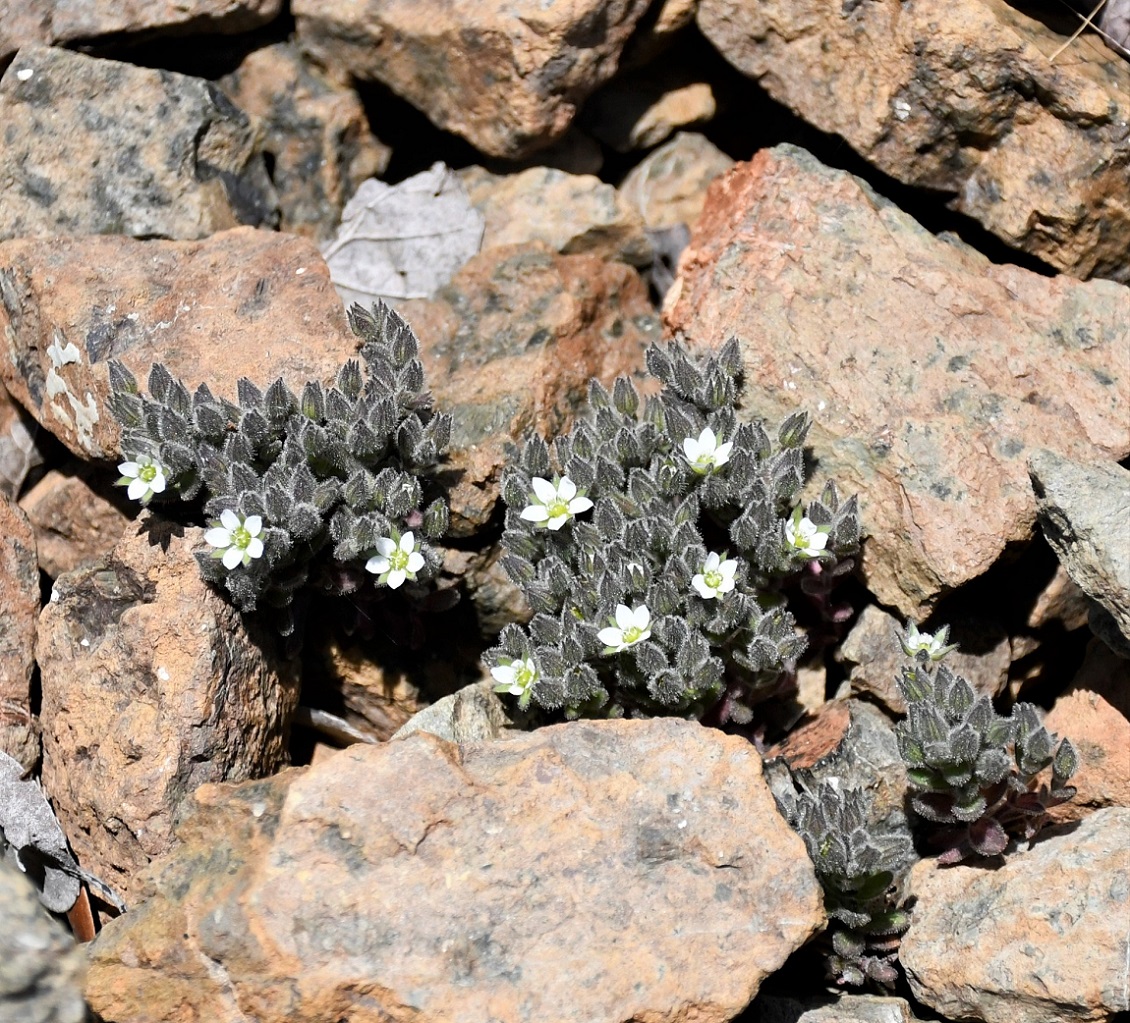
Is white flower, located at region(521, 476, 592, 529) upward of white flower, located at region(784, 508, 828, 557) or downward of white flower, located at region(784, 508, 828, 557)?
downward

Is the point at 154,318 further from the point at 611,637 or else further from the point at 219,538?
the point at 611,637

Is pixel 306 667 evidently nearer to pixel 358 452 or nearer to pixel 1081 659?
pixel 358 452

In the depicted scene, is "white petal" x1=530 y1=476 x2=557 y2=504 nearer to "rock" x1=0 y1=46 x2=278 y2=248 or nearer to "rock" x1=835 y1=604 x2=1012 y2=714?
"rock" x1=835 y1=604 x2=1012 y2=714

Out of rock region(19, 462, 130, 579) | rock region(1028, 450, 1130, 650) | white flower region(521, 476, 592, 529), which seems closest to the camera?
rock region(1028, 450, 1130, 650)

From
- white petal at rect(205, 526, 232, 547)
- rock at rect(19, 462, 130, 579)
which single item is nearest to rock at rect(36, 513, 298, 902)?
white petal at rect(205, 526, 232, 547)

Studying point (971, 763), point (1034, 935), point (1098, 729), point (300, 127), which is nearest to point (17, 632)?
point (300, 127)

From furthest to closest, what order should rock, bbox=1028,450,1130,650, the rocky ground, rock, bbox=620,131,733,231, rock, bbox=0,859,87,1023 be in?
rock, bbox=620,131,733,231 → rock, bbox=1028,450,1130,650 → the rocky ground → rock, bbox=0,859,87,1023
